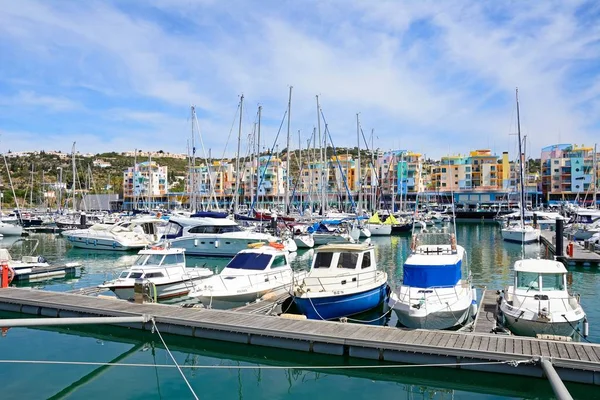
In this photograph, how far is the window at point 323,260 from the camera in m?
20.9

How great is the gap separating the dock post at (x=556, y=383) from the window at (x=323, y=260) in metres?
9.53

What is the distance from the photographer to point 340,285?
1973cm

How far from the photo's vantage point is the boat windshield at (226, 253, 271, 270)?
75.0 ft

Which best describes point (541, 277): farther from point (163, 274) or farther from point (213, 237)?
point (213, 237)

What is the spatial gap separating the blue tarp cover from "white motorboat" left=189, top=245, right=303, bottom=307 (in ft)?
15.2

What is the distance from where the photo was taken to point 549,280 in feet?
59.3

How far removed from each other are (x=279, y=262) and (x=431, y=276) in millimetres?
7640

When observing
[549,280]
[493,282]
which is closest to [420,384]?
[549,280]

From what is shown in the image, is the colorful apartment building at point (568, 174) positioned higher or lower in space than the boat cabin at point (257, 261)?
higher

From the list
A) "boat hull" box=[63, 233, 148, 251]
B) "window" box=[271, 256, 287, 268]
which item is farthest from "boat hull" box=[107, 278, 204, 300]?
"boat hull" box=[63, 233, 148, 251]

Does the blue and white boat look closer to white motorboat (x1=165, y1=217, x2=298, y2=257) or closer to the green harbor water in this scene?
the green harbor water

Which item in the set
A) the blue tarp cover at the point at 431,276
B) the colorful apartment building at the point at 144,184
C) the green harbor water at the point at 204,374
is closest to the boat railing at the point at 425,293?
the blue tarp cover at the point at 431,276

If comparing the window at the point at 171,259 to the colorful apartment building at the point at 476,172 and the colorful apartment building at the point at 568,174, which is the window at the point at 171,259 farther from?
the colorful apartment building at the point at 568,174

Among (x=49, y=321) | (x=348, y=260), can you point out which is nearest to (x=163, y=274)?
(x=348, y=260)
